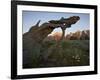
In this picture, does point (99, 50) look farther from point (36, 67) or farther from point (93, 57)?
point (36, 67)

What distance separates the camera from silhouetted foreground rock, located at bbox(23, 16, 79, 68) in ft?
6.38

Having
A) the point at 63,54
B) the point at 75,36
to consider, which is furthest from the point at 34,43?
the point at 75,36

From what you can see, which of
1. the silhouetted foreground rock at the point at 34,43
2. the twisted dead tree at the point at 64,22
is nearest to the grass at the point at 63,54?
the silhouetted foreground rock at the point at 34,43

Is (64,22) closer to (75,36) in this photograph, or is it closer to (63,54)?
(75,36)

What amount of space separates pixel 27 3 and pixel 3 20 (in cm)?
28

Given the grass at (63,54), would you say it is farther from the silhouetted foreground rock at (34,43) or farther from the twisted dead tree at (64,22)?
the twisted dead tree at (64,22)

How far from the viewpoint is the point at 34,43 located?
1.97m

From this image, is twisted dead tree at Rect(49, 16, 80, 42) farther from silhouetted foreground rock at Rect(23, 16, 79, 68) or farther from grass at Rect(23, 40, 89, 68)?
grass at Rect(23, 40, 89, 68)

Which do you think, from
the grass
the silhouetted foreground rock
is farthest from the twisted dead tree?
the grass

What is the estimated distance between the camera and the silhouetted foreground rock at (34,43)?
76.6 inches

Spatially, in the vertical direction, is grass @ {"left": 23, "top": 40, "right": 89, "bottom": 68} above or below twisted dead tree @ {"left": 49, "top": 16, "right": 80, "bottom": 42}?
below

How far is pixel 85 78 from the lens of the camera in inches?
84.4

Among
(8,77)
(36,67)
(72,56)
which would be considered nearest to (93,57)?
(72,56)

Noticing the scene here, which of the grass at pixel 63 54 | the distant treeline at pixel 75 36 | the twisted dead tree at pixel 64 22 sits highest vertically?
the twisted dead tree at pixel 64 22
